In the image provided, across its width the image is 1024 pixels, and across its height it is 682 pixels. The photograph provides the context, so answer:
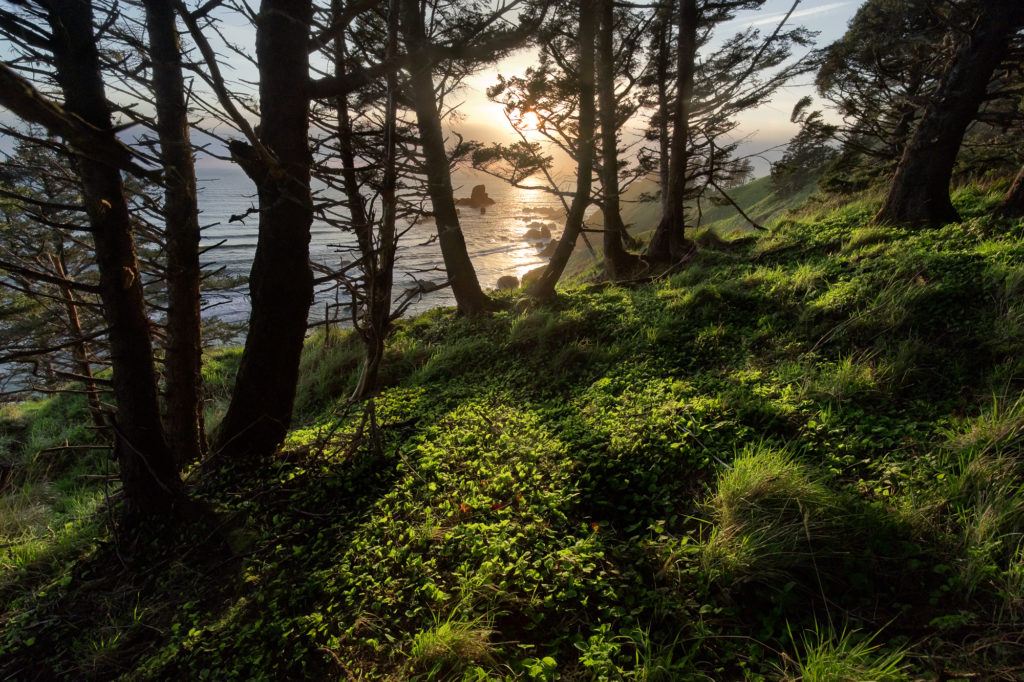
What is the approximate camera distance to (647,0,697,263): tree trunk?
26.1 feet

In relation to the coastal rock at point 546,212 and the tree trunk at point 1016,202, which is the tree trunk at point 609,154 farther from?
the coastal rock at point 546,212

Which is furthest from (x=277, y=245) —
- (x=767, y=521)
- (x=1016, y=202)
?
(x=1016, y=202)

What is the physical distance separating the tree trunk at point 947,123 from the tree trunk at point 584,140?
488 cm

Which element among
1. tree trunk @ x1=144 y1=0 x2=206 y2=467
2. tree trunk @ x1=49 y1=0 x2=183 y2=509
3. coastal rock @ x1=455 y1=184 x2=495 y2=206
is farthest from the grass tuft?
coastal rock @ x1=455 y1=184 x2=495 y2=206

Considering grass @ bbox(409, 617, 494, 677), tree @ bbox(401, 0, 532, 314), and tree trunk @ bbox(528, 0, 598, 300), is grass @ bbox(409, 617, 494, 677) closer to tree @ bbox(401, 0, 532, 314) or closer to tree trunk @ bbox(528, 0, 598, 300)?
tree @ bbox(401, 0, 532, 314)

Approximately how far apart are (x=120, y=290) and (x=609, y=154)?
31.7 ft

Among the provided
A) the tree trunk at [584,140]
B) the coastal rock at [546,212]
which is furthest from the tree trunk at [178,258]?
the coastal rock at [546,212]

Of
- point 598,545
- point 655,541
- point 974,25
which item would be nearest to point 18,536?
point 598,545

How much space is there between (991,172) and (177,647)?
14.2 m

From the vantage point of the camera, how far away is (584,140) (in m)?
7.26

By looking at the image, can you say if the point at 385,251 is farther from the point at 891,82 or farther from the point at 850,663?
the point at 891,82

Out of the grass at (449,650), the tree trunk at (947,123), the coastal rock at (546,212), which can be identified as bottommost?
the grass at (449,650)

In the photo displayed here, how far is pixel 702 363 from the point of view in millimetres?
4609

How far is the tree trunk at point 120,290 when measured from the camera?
279 cm
